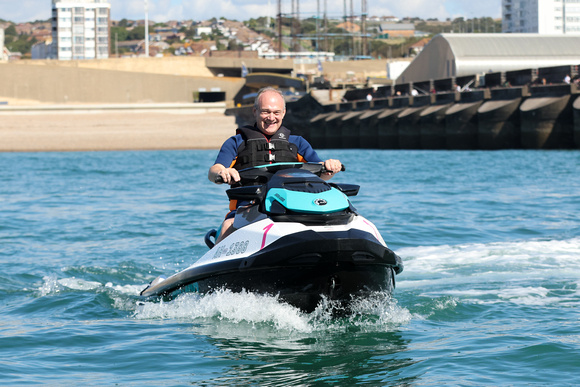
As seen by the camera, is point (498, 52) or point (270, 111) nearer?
point (270, 111)

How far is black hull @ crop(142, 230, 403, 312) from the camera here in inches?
203

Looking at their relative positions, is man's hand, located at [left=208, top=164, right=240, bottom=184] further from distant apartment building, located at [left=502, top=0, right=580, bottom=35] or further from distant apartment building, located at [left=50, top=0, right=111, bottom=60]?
distant apartment building, located at [left=50, top=0, right=111, bottom=60]

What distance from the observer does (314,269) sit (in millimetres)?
5266

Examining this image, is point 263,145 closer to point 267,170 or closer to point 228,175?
point 267,170

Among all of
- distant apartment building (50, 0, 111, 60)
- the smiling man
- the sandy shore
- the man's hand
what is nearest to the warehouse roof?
the sandy shore

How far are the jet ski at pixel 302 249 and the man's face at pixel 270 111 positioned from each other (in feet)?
1.98

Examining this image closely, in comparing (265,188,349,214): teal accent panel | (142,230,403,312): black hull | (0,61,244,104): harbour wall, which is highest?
(0,61,244,104): harbour wall

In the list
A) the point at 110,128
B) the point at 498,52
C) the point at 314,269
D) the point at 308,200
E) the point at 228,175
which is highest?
the point at 498,52

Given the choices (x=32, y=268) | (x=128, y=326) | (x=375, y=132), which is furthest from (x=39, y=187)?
(x=375, y=132)

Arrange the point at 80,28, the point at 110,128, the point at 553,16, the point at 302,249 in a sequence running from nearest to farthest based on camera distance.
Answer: the point at 302,249 → the point at 110,128 → the point at 553,16 → the point at 80,28

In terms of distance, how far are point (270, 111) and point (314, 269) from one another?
4.59ft

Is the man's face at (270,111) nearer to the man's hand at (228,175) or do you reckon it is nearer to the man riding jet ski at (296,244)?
the man riding jet ski at (296,244)

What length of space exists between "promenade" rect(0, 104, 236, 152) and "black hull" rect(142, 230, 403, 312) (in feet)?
176

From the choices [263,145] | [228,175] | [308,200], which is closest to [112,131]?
[263,145]
